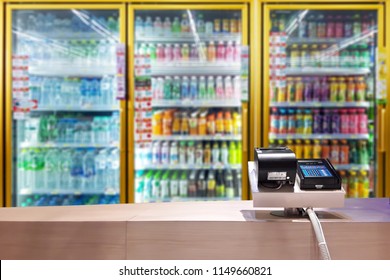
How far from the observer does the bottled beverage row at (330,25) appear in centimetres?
374

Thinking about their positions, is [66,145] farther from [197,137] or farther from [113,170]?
[197,137]

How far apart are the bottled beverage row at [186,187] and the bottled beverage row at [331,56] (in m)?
1.06

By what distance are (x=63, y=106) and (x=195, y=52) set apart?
1.14 metres

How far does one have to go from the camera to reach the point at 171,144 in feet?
12.7

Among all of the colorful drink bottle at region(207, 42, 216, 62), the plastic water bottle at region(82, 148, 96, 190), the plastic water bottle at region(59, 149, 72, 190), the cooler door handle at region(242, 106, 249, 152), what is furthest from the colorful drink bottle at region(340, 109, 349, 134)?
the plastic water bottle at region(59, 149, 72, 190)

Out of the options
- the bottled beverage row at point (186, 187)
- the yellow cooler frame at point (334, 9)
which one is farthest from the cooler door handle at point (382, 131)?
the bottled beverage row at point (186, 187)

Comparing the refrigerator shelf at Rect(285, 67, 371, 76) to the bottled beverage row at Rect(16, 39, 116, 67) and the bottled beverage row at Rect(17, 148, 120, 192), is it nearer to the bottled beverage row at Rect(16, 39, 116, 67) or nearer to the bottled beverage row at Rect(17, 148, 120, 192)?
the bottled beverage row at Rect(16, 39, 116, 67)

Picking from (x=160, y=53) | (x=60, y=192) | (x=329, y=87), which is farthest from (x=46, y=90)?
(x=329, y=87)

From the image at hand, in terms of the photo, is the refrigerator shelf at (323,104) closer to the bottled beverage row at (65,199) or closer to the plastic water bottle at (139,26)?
the plastic water bottle at (139,26)

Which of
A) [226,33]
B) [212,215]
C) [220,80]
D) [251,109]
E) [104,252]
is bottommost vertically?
[104,252]

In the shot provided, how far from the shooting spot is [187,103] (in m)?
3.65
